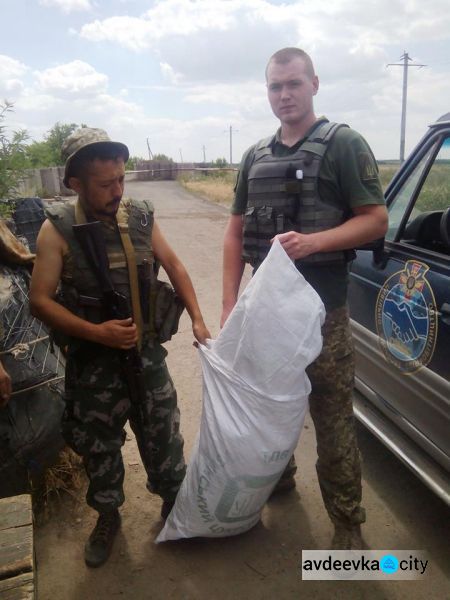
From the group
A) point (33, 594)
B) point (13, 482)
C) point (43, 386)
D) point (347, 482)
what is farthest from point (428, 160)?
point (13, 482)

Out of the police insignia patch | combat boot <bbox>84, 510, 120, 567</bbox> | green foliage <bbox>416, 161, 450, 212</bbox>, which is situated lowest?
combat boot <bbox>84, 510, 120, 567</bbox>

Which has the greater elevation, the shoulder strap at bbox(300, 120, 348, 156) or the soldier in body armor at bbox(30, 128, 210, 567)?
the shoulder strap at bbox(300, 120, 348, 156)

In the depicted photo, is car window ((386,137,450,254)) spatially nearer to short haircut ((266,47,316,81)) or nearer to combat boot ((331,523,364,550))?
short haircut ((266,47,316,81))

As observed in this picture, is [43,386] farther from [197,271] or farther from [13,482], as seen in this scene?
[197,271]

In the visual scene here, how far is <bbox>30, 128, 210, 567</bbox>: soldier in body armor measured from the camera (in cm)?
179

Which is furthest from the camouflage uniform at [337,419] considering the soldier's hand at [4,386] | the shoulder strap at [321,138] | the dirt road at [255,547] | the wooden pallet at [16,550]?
the soldier's hand at [4,386]

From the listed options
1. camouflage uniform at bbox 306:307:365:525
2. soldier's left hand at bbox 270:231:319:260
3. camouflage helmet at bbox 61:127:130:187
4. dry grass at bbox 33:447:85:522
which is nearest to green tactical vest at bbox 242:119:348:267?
soldier's left hand at bbox 270:231:319:260

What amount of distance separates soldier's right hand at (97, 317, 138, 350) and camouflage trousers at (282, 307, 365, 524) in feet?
2.39

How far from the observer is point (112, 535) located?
217cm

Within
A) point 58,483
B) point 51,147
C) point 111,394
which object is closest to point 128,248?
point 111,394

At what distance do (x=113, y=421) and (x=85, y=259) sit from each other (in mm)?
705

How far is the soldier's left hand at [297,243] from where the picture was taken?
1683 millimetres

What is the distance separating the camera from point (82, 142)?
5.67 feet

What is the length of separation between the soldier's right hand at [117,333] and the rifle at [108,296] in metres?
0.05
